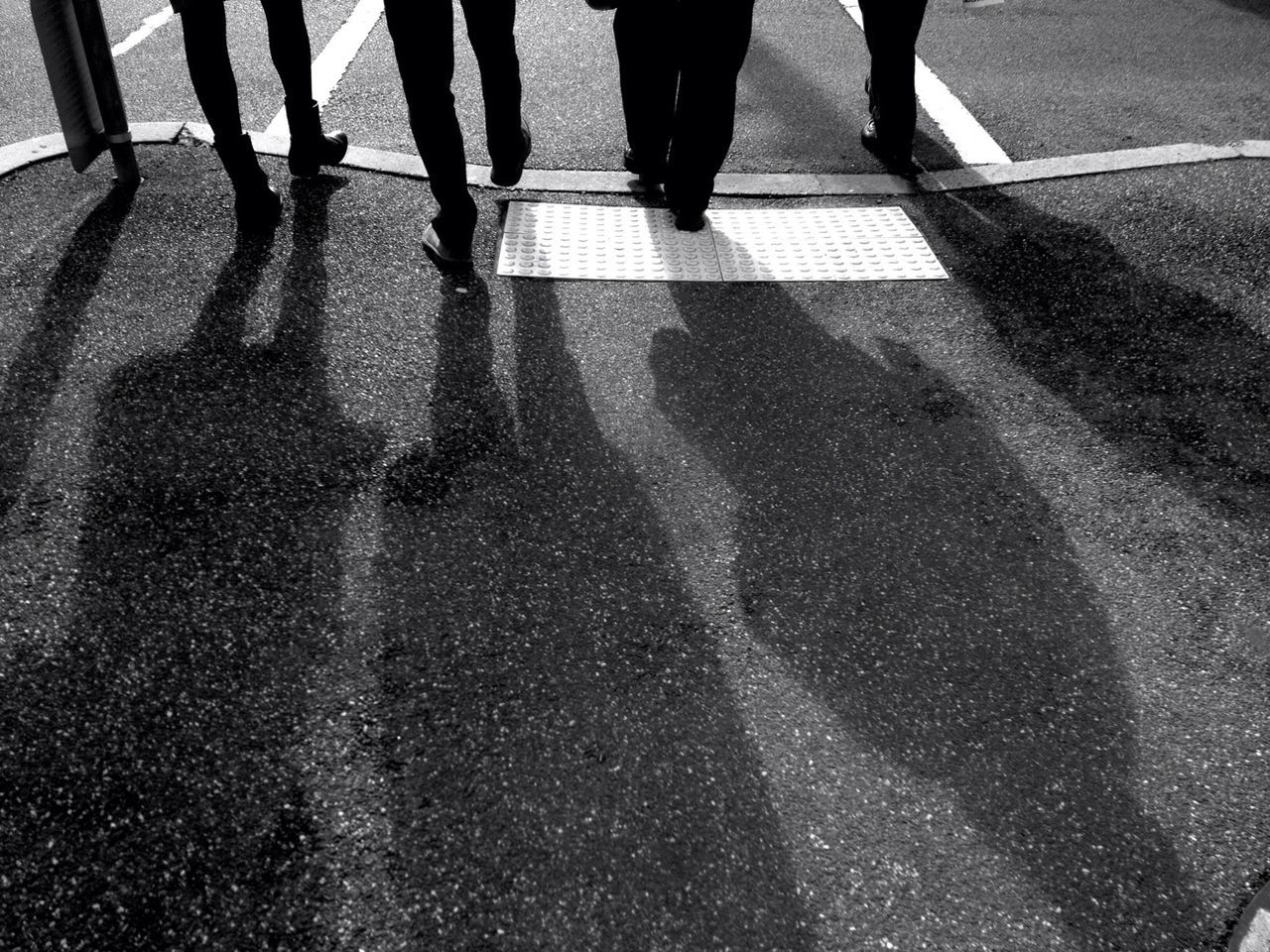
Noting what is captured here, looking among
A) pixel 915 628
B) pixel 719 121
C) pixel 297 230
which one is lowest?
pixel 915 628

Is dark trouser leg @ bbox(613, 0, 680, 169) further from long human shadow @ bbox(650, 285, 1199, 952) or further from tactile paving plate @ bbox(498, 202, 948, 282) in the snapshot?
long human shadow @ bbox(650, 285, 1199, 952)

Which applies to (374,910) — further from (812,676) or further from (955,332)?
(955,332)

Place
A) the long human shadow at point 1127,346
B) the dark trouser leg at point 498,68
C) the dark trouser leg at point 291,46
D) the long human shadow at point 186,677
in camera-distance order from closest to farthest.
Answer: the long human shadow at point 186,677, the long human shadow at point 1127,346, the dark trouser leg at point 498,68, the dark trouser leg at point 291,46

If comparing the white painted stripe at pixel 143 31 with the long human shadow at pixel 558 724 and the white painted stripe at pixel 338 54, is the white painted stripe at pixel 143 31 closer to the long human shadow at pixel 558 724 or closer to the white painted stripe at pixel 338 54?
the white painted stripe at pixel 338 54

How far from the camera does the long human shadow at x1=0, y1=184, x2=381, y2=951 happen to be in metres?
1.69

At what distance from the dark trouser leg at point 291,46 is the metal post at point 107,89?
1.94ft

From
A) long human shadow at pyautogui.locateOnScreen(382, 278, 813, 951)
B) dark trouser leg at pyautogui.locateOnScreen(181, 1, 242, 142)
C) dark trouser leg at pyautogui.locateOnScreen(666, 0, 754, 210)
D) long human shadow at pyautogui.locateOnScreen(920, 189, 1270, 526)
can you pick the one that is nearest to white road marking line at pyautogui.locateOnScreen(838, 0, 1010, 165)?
long human shadow at pyautogui.locateOnScreen(920, 189, 1270, 526)

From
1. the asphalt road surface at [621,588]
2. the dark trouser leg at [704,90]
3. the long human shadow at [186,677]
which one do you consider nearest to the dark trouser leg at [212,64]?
the asphalt road surface at [621,588]

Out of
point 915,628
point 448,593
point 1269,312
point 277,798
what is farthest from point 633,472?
point 1269,312

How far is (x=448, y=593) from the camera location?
228 cm

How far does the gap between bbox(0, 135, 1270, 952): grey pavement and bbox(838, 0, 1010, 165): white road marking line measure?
1.15 metres

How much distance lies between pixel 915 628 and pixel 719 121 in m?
2.06

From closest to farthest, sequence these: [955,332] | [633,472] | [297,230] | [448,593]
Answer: [448,593], [633,472], [955,332], [297,230]

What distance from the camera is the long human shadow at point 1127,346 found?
278 centimetres
